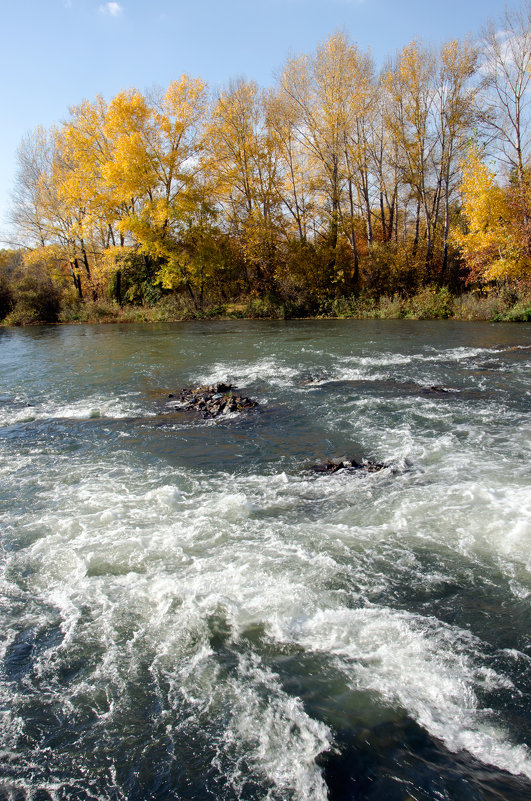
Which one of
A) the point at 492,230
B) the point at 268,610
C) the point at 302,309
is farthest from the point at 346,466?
the point at 302,309

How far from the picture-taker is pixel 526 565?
12.9 feet

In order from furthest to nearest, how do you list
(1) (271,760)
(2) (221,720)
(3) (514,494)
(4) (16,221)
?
(4) (16,221) → (3) (514,494) → (2) (221,720) → (1) (271,760)

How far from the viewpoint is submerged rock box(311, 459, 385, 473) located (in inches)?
236

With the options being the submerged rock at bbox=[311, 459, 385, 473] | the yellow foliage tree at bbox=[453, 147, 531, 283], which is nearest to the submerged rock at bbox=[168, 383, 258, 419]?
the submerged rock at bbox=[311, 459, 385, 473]

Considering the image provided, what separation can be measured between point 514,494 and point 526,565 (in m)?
1.36

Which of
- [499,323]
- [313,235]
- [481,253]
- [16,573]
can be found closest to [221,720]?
[16,573]

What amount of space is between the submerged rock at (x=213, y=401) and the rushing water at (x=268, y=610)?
0.67 metres

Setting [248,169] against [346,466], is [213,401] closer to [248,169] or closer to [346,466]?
[346,466]

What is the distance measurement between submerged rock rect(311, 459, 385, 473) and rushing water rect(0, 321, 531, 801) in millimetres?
152

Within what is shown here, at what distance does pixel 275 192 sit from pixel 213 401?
80.1 ft

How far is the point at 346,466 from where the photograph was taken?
19.9 ft

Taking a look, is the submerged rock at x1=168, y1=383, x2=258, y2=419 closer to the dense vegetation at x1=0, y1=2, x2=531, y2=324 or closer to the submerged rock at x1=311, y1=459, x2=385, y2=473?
the submerged rock at x1=311, y1=459, x2=385, y2=473

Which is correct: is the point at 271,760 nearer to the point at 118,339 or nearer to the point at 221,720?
the point at 221,720

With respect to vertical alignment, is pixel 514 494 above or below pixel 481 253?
below
